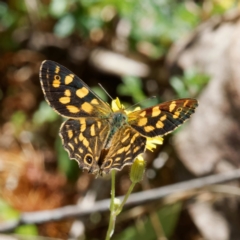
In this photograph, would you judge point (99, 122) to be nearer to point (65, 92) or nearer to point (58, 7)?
point (65, 92)

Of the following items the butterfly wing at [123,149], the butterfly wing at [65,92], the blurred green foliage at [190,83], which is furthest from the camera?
the blurred green foliage at [190,83]

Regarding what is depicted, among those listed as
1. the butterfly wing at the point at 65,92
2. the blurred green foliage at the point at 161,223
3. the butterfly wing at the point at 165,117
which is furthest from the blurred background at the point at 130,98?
the butterfly wing at the point at 165,117

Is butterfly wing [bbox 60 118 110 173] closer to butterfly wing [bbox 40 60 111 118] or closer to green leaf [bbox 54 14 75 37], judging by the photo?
butterfly wing [bbox 40 60 111 118]

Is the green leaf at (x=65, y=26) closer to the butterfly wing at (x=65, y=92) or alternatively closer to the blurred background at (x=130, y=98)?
the blurred background at (x=130, y=98)

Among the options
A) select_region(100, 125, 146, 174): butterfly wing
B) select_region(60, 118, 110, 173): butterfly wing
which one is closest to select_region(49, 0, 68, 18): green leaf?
select_region(60, 118, 110, 173): butterfly wing

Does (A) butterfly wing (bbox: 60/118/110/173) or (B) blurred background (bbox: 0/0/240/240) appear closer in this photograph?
(A) butterfly wing (bbox: 60/118/110/173)

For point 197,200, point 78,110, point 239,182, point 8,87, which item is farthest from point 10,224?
point 8,87

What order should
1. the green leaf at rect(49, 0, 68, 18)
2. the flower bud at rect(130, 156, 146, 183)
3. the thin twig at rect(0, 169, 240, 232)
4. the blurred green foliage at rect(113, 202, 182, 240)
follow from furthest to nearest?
the green leaf at rect(49, 0, 68, 18), the blurred green foliage at rect(113, 202, 182, 240), the thin twig at rect(0, 169, 240, 232), the flower bud at rect(130, 156, 146, 183)
